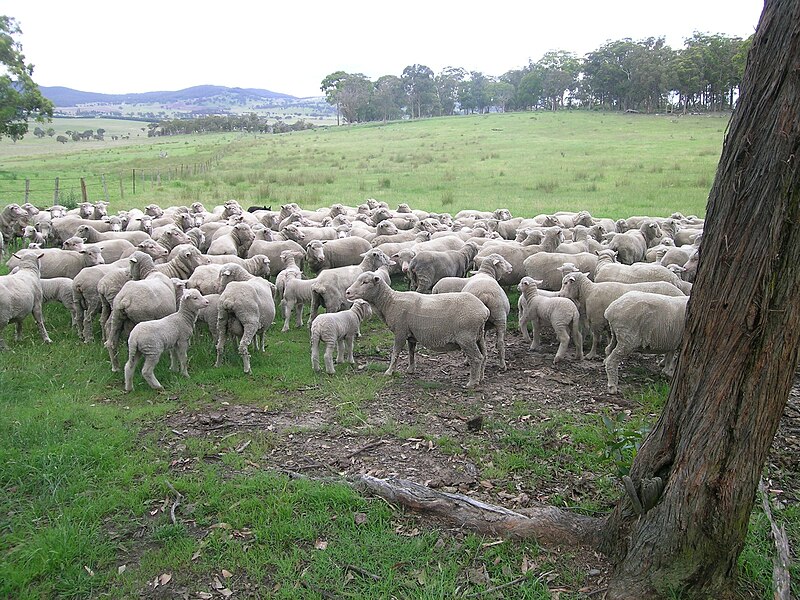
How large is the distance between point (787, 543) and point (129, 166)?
4936cm

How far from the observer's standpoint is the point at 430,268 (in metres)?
13.0

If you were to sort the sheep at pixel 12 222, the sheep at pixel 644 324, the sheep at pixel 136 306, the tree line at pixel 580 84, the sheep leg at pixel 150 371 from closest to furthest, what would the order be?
A: the sheep at pixel 644 324 → the sheep leg at pixel 150 371 → the sheep at pixel 136 306 → the sheep at pixel 12 222 → the tree line at pixel 580 84

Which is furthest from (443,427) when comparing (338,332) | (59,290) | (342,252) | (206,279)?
(59,290)

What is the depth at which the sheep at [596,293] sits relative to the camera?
9469 millimetres

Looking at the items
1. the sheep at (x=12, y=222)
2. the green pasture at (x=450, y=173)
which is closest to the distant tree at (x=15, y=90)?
the green pasture at (x=450, y=173)

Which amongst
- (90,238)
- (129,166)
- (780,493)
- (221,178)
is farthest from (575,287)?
(129,166)

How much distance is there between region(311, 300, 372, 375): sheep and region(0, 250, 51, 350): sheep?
16.3 feet

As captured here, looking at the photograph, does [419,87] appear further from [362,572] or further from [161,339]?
[362,572]

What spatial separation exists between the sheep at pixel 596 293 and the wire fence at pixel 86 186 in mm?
21892

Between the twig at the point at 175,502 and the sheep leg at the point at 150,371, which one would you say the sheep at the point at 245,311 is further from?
the twig at the point at 175,502

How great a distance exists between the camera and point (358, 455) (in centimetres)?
689

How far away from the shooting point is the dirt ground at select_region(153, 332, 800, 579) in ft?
20.6

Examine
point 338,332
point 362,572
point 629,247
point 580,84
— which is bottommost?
point 362,572

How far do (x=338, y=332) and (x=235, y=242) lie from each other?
20.4 feet
